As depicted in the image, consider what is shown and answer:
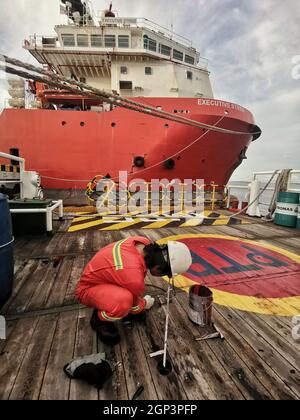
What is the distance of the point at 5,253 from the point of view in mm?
2129

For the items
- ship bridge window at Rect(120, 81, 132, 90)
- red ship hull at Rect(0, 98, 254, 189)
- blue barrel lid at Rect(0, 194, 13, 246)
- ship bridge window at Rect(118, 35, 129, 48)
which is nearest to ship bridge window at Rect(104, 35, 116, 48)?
ship bridge window at Rect(118, 35, 129, 48)

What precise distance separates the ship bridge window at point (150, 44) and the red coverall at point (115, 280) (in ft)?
48.5

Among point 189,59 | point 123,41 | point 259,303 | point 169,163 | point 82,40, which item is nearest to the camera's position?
point 259,303

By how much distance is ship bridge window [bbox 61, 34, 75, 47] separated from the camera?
1256 cm

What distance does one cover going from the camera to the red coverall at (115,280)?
175 centimetres

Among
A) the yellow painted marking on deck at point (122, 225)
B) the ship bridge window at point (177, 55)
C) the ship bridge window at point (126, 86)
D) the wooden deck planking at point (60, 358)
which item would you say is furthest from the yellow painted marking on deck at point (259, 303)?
the ship bridge window at point (177, 55)

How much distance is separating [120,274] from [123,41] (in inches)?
590

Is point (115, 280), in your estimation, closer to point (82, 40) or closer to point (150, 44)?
point (150, 44)

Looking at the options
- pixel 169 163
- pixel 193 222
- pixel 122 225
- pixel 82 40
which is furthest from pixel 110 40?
pixel 193 222

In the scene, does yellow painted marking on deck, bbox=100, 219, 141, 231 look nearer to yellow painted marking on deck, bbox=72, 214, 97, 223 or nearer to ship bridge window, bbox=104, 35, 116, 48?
yellow painted marking on deck, bbox=72, 214, 97, 223

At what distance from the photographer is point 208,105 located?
394 inches

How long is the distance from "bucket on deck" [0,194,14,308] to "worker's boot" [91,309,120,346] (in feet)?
3.35
